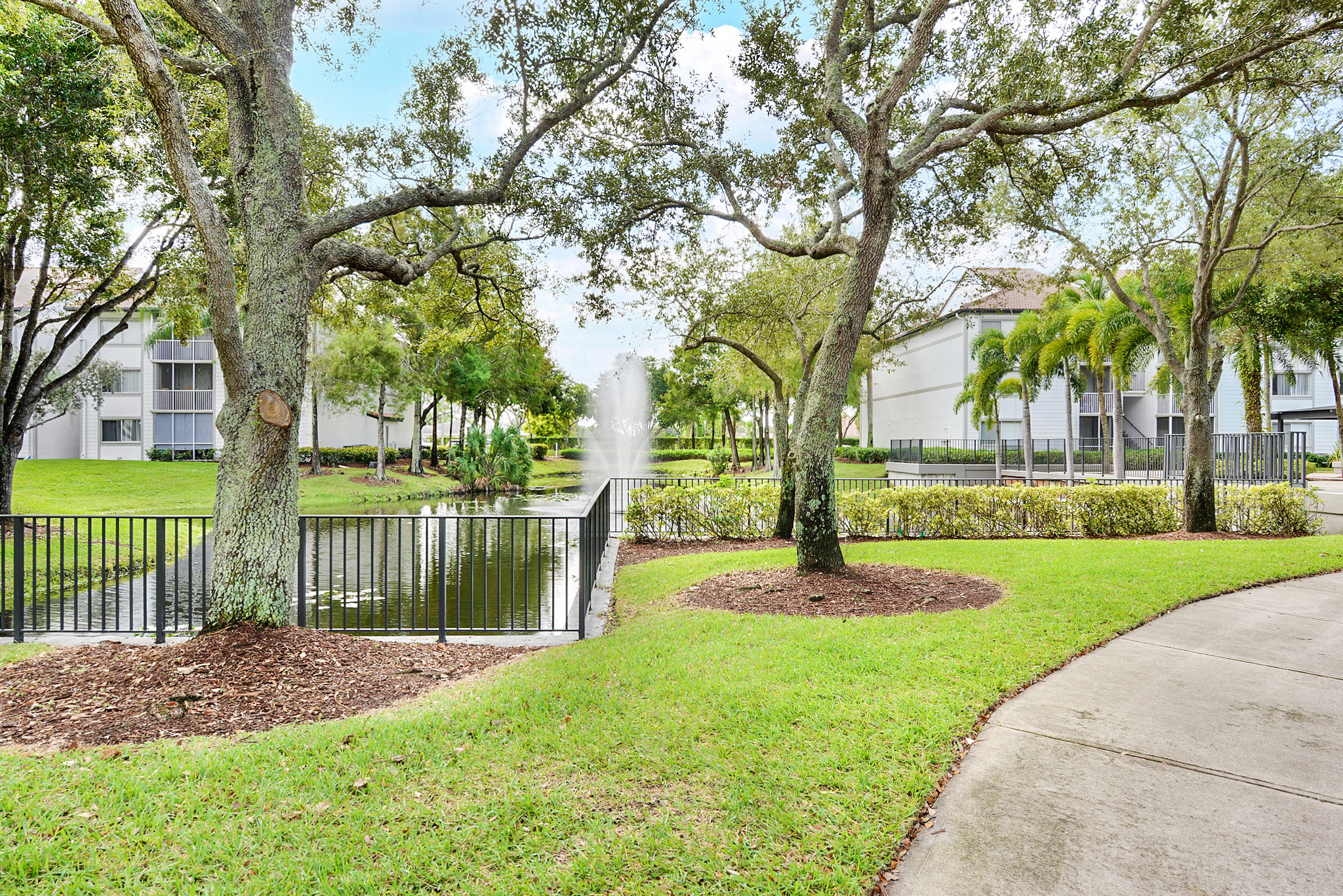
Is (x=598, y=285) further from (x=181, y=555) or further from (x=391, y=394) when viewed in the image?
(x=391, y=394)

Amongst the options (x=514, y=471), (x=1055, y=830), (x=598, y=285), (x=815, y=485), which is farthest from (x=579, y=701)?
(x=514, y=471)

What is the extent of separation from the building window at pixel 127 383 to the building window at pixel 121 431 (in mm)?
1649

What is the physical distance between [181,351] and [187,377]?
142cm

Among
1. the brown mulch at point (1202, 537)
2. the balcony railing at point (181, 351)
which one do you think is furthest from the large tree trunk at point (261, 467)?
the balcony railing at point (181, 351)

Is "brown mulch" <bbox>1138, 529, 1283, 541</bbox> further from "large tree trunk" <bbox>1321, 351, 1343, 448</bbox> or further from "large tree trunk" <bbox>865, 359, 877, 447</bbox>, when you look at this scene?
"large tree trunk" <bbox>865, 359, 877, 447</bbox>

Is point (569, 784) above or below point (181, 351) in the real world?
below

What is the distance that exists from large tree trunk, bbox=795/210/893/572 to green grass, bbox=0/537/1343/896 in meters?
2.64

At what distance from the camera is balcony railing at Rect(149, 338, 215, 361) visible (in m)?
35.5

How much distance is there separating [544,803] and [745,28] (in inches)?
402

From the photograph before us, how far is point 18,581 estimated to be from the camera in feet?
18.9

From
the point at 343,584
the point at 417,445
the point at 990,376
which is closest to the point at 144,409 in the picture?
the point at 417,445

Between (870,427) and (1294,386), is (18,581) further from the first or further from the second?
(1294,386)

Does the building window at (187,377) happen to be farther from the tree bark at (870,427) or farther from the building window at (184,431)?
the tree bark at (870,427)

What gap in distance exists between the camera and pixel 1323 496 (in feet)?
43.6
